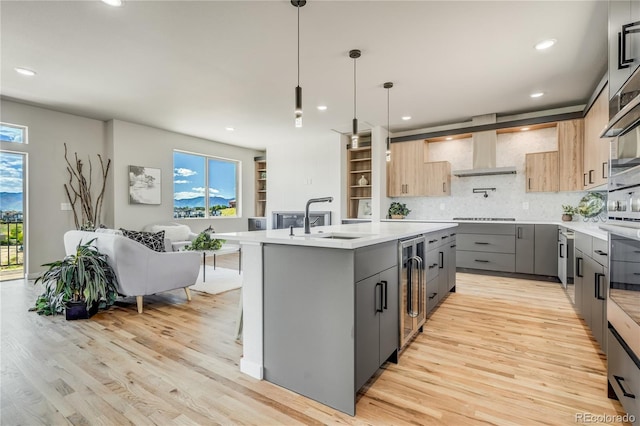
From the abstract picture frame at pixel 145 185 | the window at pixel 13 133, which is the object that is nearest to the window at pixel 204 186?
the abstract picture frame at pixel 145 185

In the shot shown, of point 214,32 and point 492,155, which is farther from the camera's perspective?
point 492,155

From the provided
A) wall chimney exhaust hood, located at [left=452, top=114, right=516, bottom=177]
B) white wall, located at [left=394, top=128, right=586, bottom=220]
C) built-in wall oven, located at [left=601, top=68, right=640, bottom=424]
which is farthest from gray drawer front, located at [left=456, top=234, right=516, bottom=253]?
built-in wall oven, located at [left=601, top=68, right=640, bottom=424]

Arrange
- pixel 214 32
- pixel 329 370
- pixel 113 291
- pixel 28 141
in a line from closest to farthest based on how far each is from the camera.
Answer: pixel 329 370 → pixel 214 32 → pixel 113 291 → pixel 28 141

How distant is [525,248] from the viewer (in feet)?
15.3

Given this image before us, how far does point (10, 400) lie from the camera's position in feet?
5.78

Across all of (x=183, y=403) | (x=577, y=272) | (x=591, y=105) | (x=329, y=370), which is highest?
(x=591, y=105)

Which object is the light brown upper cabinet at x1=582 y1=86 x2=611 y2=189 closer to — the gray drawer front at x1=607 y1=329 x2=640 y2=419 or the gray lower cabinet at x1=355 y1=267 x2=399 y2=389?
the gray drawer front at x1=607 y1=329 x2=640 y2=419

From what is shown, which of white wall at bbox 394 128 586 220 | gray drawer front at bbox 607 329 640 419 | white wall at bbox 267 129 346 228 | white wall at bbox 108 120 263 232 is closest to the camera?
gray drawer front at bbox 607 329 640 419

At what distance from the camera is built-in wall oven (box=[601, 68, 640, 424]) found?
1386 mm

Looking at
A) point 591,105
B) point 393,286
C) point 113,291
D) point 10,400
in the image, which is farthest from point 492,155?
point 10,400

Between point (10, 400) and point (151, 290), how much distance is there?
1604mm

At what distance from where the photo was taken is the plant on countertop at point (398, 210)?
6.18 meters

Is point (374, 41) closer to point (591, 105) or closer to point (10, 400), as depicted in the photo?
point (591, 105)

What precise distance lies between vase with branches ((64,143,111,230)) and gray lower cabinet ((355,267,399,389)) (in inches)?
214
